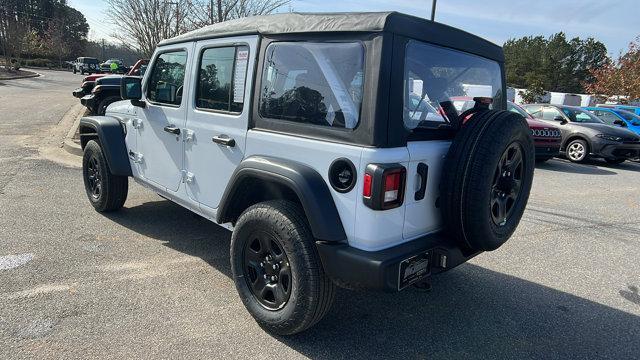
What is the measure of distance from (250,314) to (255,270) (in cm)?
34

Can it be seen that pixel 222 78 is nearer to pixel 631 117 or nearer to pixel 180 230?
pixel 180 230

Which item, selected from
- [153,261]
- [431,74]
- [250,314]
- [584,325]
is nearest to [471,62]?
[431,74]

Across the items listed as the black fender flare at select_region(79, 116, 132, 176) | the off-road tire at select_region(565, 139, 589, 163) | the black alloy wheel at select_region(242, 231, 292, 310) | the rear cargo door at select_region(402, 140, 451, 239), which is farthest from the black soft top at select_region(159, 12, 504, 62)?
the off-road tire at select_region(565, 139, 589, 163)

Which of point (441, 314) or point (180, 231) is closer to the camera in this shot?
point (441, 314)

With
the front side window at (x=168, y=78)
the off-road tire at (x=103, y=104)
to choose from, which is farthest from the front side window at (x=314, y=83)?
the off-road tire at (x=103, y=104)

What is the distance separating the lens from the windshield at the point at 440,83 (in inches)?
103

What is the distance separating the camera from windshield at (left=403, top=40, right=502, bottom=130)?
261 cm

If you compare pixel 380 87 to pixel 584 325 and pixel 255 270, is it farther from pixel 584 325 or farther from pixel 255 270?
pixel 584 325

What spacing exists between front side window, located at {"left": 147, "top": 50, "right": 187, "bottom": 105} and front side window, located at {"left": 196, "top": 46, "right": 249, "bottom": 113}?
32 centimetres

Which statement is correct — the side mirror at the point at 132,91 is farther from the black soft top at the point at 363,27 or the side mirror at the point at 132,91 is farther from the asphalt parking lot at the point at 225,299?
the asphalt parking lot at the point at 225,299

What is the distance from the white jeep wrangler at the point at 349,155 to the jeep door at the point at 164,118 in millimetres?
395

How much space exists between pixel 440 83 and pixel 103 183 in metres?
3.69

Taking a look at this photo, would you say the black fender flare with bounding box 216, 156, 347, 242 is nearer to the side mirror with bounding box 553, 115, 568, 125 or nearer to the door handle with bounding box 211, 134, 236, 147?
the door handle with bounding box 211, 134, 236, 147

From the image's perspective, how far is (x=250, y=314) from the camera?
310 centimetres
